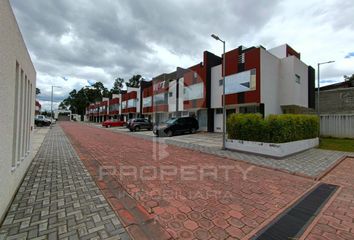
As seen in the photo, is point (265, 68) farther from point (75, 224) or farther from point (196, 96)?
point (75, 224)

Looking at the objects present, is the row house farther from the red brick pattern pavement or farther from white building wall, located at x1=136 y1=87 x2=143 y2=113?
the red brick pattern pavement

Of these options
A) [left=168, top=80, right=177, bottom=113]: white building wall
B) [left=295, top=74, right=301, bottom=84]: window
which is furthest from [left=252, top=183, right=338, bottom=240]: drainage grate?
[left=168, top=80, right=177, bottom=113]: white building wall

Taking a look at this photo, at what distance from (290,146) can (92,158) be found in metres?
9.09

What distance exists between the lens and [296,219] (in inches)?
130

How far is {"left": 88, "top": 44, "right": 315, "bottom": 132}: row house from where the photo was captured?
1498 cm

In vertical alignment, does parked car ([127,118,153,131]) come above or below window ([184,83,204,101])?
below

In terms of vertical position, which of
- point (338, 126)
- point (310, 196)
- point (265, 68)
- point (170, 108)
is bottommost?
point (310, 196)

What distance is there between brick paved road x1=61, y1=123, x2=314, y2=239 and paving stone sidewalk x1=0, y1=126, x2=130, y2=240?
603mm

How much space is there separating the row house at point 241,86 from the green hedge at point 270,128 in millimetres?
3197

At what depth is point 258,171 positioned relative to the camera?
627 centimetres

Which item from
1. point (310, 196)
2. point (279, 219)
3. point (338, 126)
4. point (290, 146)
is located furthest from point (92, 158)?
point (338, 126)

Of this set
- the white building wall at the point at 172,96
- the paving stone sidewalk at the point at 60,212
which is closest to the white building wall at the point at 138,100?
the white building wall at the point at 172,96

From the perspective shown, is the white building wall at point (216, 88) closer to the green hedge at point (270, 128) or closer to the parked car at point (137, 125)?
the green hedge at point (270, 128)

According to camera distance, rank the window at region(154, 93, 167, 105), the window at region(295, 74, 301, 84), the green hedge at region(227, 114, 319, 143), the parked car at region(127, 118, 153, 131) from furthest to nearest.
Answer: the window at region(154, 93, 167, 105) < the parked car at region(127, 118, 153, 131) < the window at region(295, 74, 301, 84) < the green hedge at region(227, 114, 319, 143)
